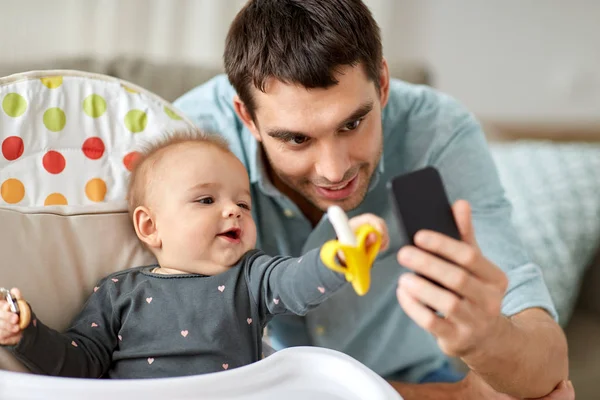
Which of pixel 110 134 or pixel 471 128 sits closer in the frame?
pixel 110 134

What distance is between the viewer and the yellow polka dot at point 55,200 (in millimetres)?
1121

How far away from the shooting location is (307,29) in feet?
3.83

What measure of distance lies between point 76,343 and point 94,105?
470 millimetres

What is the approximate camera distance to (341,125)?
116 cm

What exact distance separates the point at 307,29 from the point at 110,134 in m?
0.41

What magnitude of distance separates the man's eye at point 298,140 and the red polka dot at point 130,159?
0.28 metres

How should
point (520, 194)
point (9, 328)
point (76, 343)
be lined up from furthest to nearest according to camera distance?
point (520, 194) → point (76, 343) → point (9, 328)

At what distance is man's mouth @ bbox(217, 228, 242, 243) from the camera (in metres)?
1.05

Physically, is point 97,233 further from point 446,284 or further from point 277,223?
point 446,284

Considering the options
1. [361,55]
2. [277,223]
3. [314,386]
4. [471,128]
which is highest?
[361,55]

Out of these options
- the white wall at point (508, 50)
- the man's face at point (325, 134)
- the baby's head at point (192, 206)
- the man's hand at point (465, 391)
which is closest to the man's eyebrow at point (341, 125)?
the man's face at point (325, 134)

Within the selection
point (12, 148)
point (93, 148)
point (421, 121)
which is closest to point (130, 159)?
point (93, 148)

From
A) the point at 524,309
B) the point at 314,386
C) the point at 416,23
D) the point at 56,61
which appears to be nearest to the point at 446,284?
the point at 314,386

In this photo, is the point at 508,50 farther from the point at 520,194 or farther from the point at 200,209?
the point at 200,209
